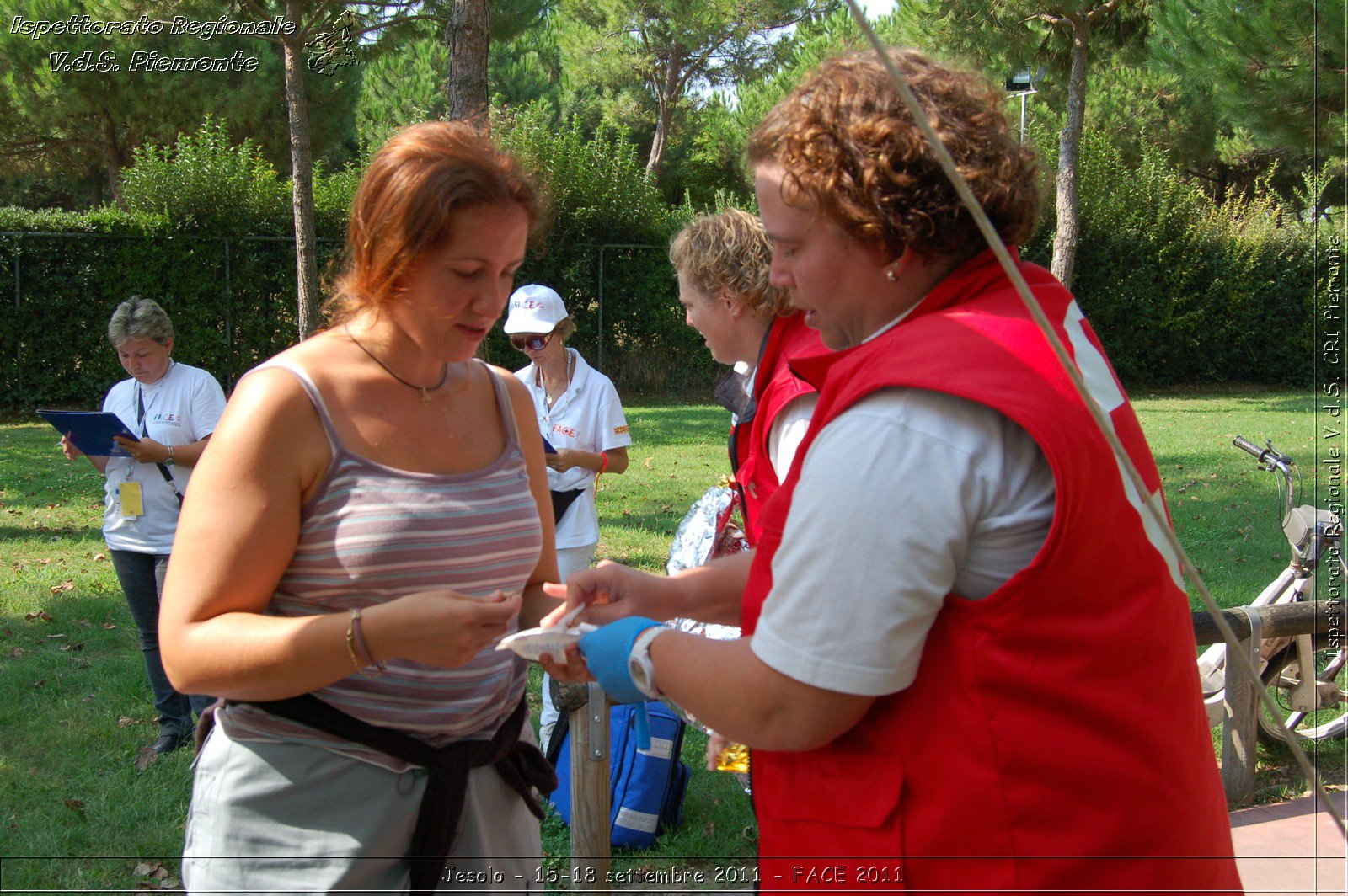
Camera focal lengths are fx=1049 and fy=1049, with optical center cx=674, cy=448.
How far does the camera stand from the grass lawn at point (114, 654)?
12.1 ft

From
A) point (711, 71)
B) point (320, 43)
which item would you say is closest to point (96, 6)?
point (320, 43)

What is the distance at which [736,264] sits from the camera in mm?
3074

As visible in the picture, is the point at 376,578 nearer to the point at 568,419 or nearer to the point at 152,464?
the point at 568,419

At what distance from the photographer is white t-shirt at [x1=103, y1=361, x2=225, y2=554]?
14.6 ft

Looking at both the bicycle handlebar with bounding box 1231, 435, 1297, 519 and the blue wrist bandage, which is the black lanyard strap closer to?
the blue wrist bandage

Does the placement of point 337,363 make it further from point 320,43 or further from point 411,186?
point 320,43

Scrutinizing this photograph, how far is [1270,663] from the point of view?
4.60 m

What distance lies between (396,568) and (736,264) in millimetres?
1717

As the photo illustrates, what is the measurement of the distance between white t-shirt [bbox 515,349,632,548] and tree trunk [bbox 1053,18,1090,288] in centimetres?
1116

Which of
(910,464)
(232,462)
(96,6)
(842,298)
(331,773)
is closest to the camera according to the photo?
(910,464)

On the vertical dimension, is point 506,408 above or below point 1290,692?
above

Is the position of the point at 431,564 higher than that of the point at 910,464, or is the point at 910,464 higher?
the point at 910,464

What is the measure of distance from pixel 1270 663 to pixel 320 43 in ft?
32.7

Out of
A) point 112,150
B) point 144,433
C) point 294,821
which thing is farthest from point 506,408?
point 112,150
